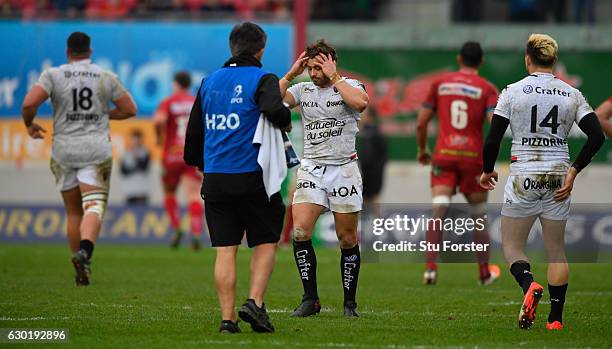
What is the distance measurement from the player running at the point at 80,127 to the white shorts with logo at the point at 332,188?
3302mm

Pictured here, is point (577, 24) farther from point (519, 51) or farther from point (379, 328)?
point (379, 328)

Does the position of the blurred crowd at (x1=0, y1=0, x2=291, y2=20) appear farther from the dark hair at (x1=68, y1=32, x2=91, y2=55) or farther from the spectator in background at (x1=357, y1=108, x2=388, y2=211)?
the dark hair at (x1=68, y1=32, x2=91, y2=55)

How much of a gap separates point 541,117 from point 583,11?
18669 mm

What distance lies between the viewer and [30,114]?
12625 mm

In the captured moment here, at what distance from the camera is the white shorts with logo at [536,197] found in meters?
9.11

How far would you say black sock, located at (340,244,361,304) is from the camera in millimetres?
10109

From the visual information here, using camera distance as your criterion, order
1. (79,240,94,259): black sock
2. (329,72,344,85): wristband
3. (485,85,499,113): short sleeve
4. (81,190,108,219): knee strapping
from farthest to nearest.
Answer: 1. (485,85,499,113): short sleeve
2. (81,190,108,219): knee strapping
3. (79,240,94,259): black sock
4. (329,72,344,85): wristband

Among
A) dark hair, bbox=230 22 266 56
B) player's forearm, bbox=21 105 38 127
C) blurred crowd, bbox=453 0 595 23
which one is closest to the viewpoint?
dark hair, bbox=230 22 266 56

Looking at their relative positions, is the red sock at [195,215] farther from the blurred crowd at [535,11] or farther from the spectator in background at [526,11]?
the spectator in background at [526,11]

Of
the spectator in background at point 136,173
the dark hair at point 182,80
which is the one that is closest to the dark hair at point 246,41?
the dark hair at point 182,80

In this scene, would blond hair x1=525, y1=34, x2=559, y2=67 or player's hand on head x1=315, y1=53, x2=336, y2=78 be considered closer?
blond hair x1=525, y1=34, x2=559, y2=67

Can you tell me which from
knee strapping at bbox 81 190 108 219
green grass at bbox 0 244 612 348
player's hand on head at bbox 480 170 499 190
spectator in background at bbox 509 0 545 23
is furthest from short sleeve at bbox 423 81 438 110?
spectator in background at bbox 509 0 545 23

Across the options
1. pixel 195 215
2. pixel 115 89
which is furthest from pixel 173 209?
pixel 115 89

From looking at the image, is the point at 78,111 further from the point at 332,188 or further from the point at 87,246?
the point at 332,188
